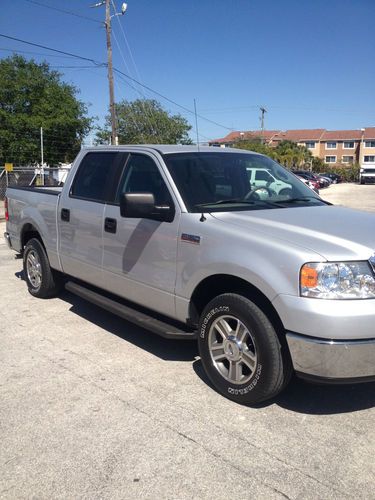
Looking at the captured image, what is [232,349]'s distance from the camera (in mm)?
3580

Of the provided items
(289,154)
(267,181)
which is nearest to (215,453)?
(267,181)

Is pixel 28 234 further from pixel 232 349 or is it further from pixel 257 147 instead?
pixel 257 147

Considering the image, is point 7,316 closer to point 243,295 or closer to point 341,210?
point 243,295

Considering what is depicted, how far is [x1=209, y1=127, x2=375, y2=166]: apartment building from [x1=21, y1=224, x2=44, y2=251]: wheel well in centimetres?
9009

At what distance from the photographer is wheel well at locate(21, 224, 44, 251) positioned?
638cm

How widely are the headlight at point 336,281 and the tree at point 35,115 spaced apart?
104 feet

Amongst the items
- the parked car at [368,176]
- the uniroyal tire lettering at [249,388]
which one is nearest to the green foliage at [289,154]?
the parked car at [368,176]

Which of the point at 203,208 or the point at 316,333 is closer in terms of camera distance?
the point at 316,333

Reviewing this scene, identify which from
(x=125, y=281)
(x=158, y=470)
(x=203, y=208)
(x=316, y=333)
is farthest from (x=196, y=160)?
(x=158, y=470)

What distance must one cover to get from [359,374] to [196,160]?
228cm

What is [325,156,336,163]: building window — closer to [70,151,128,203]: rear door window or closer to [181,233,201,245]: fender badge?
[70,151,128,203]: rear door window

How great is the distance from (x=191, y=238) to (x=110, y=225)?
114cm

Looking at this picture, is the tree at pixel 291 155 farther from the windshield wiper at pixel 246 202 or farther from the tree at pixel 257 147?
the windshield wiper at pixel 246 202

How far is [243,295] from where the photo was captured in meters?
3.53
